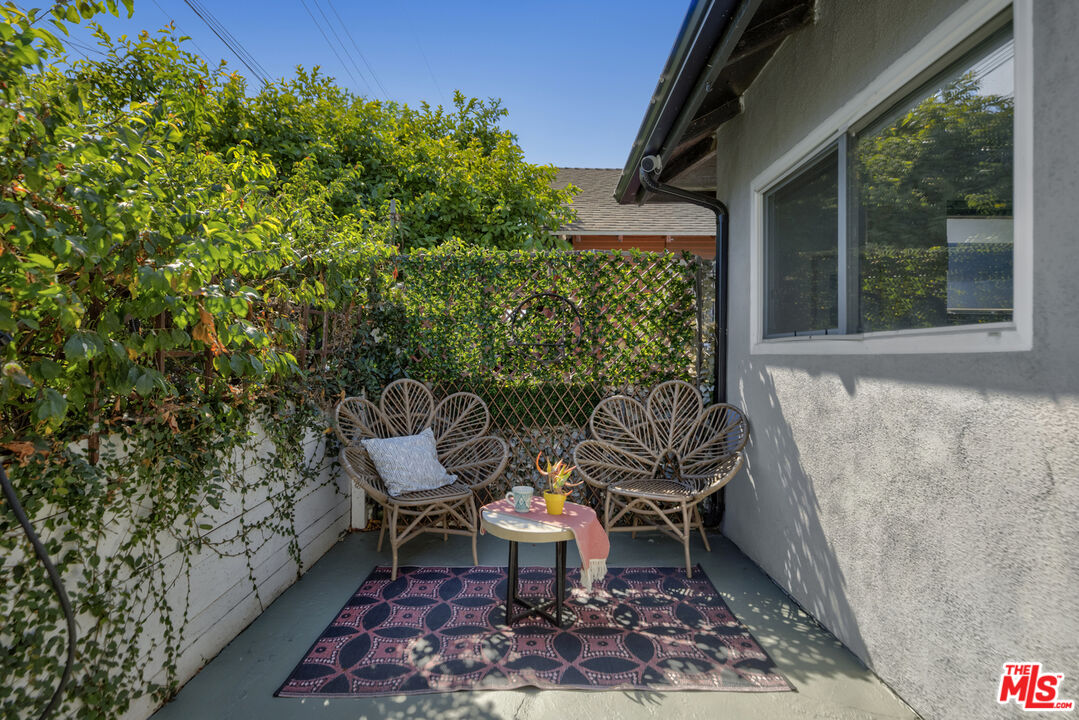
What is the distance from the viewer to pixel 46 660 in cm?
135

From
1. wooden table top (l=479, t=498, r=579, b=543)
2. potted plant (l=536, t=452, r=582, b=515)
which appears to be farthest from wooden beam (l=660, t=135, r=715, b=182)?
wooden table top (l=479, t=498, r=579, b=543)

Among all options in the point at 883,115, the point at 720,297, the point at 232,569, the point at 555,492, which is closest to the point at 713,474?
the point at 555,492

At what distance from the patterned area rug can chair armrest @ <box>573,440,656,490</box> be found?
69 cm

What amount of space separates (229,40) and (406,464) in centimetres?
616

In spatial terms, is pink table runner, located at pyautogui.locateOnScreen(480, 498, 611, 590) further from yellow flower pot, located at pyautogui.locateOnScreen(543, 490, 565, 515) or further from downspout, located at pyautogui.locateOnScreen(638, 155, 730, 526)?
downspout, located at pyautogui.locateOnScreen(638, 155, 730, 526)

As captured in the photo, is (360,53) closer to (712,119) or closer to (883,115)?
(712,119)

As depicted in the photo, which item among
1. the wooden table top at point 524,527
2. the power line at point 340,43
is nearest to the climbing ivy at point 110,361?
the wooden table top at point 524,527

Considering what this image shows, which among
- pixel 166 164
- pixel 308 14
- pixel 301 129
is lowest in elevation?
pixel 166 164

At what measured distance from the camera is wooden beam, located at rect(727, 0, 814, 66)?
2488mm

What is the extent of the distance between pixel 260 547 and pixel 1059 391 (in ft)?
10.1

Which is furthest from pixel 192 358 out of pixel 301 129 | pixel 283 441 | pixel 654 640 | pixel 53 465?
pixel 301 129

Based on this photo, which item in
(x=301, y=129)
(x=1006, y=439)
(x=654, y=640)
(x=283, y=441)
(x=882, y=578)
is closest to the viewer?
(x=1006, y=439)

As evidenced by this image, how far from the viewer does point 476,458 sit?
3.50m

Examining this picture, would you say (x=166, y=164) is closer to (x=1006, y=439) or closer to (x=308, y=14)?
(x=1006, y=439)
